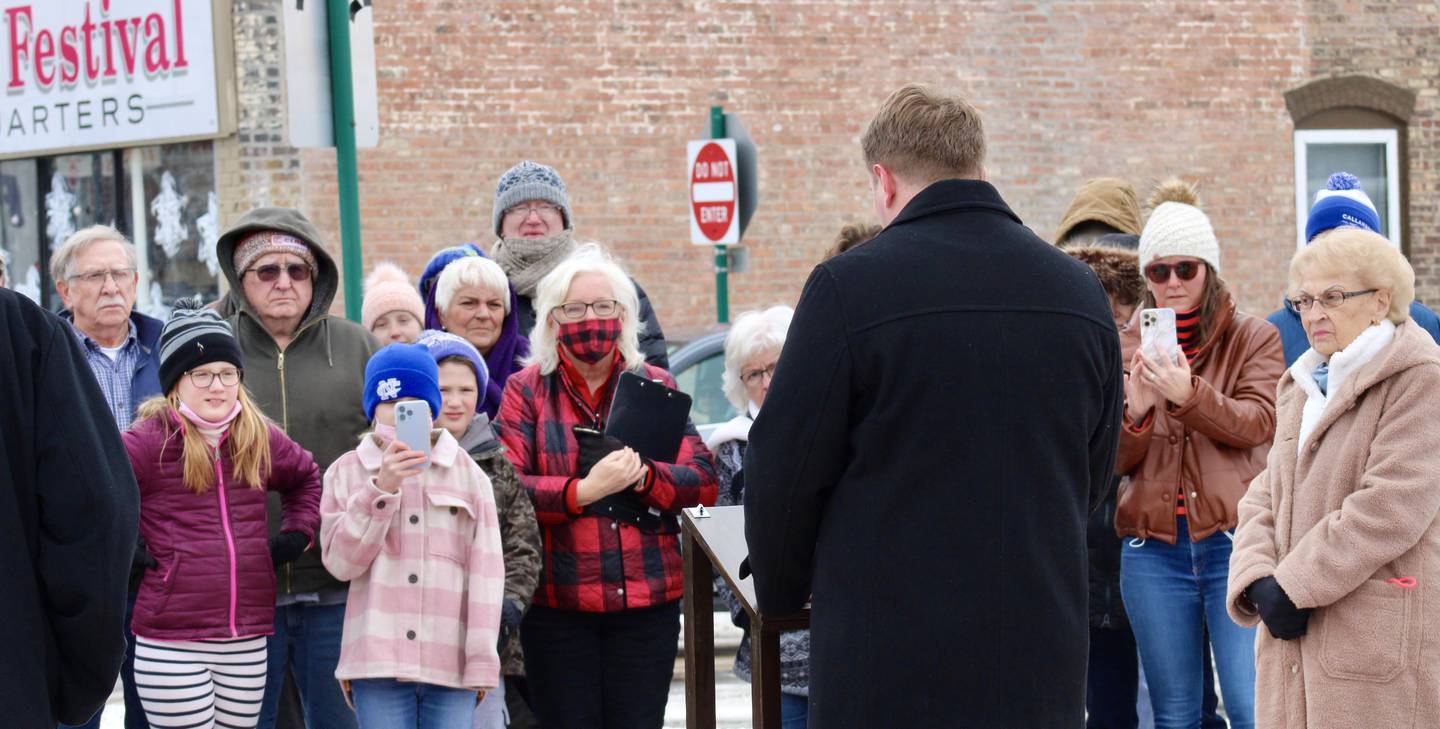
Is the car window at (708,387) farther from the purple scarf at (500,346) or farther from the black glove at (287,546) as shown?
the black glove at (287,546)

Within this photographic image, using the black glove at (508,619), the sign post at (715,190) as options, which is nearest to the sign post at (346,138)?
the black glove at (508,619)

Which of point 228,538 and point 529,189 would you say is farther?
point 529,189

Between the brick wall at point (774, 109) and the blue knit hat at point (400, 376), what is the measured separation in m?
9.12

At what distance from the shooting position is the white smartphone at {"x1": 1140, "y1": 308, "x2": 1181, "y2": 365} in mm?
5004

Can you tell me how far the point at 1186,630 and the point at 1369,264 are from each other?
152cm

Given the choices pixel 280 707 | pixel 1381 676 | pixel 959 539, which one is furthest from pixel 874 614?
pixel 280 707

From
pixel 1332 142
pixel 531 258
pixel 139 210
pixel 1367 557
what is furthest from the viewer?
pixel 1332 142

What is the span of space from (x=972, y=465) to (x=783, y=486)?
35 centimetres

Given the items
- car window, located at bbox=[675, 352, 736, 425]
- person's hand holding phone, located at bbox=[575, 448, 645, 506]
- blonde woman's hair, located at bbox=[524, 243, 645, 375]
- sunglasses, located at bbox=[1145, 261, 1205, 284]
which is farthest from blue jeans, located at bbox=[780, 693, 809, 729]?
car window, located at bbox=[675, 352, 736, 425]

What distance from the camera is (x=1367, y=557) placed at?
3930mm

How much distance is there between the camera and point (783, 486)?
9.71 ft

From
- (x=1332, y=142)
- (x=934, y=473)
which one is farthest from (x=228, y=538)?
(x=1332, y=142)

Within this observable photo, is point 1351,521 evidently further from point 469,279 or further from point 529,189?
point 529,189

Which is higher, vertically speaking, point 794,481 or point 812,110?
point 812,110
